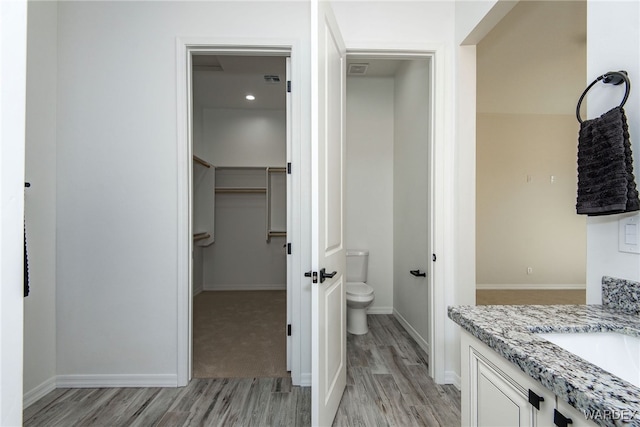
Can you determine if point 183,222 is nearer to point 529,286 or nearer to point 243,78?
point 243,78

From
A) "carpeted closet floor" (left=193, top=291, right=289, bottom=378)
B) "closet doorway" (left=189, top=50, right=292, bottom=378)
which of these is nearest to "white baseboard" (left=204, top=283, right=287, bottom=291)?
"closet doorway" (left=189, top=50, right=292, bottom=378)

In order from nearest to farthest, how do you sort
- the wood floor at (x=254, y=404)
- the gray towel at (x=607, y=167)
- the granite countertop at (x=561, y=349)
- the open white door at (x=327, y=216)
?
the granite countertop at (x=561, y=349), the gray towel at (x=607, y=167), the open white door at (x=327, y=216), the wood floor at (x=254, y=404)

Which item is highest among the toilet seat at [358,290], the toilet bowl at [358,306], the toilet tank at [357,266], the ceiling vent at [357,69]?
the ceiling vent at [357,69]

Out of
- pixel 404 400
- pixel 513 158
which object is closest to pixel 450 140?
pixel 404 400

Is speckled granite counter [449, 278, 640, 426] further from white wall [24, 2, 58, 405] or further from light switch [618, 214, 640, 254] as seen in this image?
white wall [24, 2, 58, 405]

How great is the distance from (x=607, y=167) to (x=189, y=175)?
2.25 metres

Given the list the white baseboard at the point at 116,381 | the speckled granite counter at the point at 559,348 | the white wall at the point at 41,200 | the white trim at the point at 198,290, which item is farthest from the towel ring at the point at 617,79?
the white trim at the point at 198,290

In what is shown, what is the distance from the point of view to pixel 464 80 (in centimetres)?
215

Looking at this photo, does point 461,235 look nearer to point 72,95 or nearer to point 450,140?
point 450,140

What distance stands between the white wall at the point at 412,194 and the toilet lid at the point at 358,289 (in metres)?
0.43

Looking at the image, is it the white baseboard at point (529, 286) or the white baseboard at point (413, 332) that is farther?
the white baseboard at point (529, 286)

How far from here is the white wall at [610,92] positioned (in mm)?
1027

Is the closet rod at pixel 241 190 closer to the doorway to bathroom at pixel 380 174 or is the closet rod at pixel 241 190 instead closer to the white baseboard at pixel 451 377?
the doorway to bathroom at pixel 380 174

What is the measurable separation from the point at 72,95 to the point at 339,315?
239 centimetres
